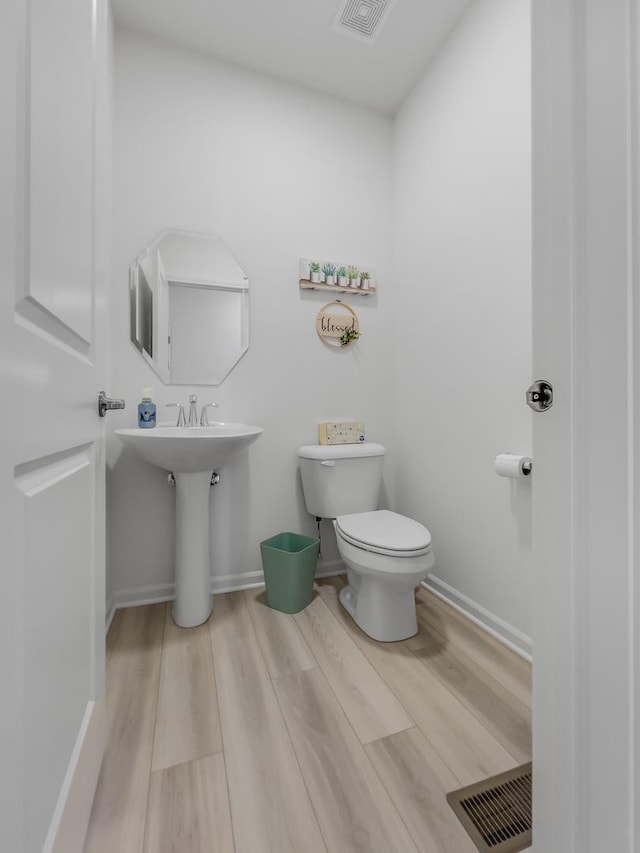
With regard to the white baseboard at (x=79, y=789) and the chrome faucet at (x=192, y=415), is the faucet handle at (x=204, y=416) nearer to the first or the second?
the chrome faucet at (x=192, y=415)

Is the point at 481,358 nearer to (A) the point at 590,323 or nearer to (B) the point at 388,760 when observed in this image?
(A) the point at 590,323

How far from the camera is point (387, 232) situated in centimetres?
218

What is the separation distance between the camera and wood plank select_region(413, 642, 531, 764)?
3.42 feet

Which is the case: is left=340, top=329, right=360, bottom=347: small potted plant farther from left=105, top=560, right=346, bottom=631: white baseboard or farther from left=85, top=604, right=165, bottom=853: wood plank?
left=85, top=604, right=165, bottom=853: wood plank

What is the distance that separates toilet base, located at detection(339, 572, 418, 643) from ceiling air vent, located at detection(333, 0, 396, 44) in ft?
7.77

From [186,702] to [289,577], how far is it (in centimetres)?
60

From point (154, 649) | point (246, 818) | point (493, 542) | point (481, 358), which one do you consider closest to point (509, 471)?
point (493, 542)

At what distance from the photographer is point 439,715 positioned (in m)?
1.12

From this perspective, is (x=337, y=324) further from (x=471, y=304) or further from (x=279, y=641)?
(x=279, y=641)

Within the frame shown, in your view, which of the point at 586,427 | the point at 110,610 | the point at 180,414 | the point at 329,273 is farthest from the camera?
the point at 329,273

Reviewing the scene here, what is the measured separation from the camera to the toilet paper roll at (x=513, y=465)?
4.30 ft

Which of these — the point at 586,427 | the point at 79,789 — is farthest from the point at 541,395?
the point at 79,789

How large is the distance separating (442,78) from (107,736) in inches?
113

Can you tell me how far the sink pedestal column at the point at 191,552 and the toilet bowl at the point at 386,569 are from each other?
0.59m
